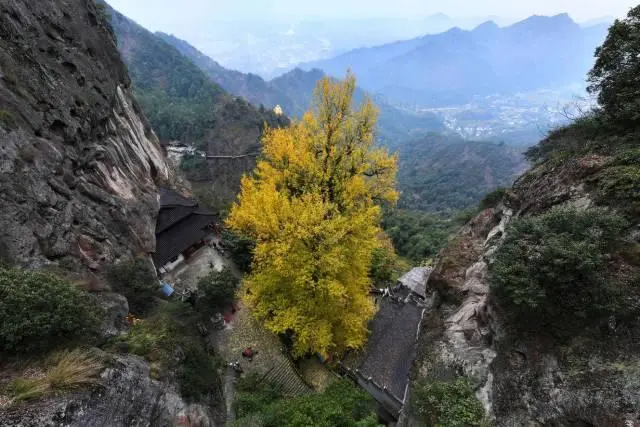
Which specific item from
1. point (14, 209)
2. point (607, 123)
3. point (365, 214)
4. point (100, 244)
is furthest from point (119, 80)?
point (607, 123)

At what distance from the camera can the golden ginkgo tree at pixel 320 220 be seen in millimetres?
15664

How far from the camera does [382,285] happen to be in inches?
1077

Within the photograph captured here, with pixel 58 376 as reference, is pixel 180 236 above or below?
below

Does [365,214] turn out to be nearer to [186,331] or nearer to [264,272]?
[264,272]

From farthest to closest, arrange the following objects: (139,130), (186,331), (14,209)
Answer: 1. (139,130)
2. (186,331)
3. (14,209)

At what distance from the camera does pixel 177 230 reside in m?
25.5

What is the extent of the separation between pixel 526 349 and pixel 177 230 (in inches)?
903

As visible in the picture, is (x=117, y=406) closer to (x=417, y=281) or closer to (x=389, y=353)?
(x=389, y=353)

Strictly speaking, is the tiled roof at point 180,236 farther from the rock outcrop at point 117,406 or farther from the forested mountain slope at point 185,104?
the forested mountain slope at point 185,104

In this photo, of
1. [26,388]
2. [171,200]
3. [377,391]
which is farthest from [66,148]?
[377,391]

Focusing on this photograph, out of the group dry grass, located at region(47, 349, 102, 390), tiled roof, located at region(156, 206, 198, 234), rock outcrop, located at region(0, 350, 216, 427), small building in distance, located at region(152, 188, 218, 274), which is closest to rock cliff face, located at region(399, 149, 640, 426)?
rock outcrop, located at region(0, 350, 216, 427)

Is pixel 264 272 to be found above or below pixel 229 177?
above

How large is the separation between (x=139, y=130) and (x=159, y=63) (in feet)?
495

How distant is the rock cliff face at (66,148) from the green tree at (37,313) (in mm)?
3418
